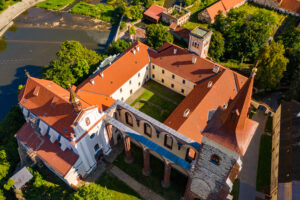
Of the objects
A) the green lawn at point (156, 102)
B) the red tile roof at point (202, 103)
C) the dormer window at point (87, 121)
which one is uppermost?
the dormer window at point (87, 121)

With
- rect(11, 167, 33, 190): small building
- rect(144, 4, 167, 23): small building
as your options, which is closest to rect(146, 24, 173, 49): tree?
rect(144, 4, 167, 23): small building

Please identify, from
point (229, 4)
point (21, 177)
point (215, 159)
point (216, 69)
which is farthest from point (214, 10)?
point (21, 177)

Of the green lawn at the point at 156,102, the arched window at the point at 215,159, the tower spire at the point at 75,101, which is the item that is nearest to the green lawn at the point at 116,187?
the tower spire at the point at 75,101

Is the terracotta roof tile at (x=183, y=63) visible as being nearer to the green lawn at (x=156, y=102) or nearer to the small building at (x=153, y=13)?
the green lawn at (x=156, y=102)

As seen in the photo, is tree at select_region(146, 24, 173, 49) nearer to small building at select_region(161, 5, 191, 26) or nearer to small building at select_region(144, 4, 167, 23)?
small building at select_region(161, 5, 191, 26)

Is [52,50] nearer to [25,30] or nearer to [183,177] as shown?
[25,30]

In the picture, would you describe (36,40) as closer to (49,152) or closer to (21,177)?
(49,152)
